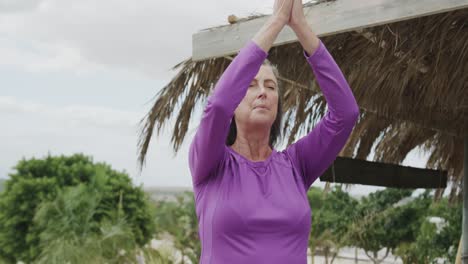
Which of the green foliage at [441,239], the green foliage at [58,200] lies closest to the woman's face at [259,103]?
the green foliage at [58,200]

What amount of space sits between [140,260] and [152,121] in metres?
2.26

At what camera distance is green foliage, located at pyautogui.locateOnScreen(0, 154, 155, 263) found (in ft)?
25.9

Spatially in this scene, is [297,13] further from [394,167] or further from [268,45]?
[394,167]

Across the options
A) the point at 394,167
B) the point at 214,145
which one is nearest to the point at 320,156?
the point at 214,145

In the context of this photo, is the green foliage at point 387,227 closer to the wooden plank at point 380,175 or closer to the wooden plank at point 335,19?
the wooden plank at point 380,175

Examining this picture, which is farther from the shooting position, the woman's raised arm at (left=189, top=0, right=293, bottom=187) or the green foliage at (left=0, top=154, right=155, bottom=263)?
the green foliage at (left=0, top=154, right=155, bottom=263)

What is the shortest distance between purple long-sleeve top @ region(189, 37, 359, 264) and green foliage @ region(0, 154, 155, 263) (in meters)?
6.67

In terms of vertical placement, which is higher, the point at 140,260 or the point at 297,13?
the point at 297,13

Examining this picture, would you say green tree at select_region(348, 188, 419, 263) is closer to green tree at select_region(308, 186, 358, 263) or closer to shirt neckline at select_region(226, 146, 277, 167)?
green tree at select_region(308, 186, 358, 263)

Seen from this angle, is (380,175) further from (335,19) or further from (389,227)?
(389,227)

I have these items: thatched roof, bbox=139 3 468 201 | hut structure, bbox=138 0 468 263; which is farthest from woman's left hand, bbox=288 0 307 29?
thatched roof, bbox=139 3 468 201

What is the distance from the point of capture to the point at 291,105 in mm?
3051

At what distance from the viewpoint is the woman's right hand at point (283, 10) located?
3.29ft

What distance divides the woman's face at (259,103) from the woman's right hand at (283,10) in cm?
11
